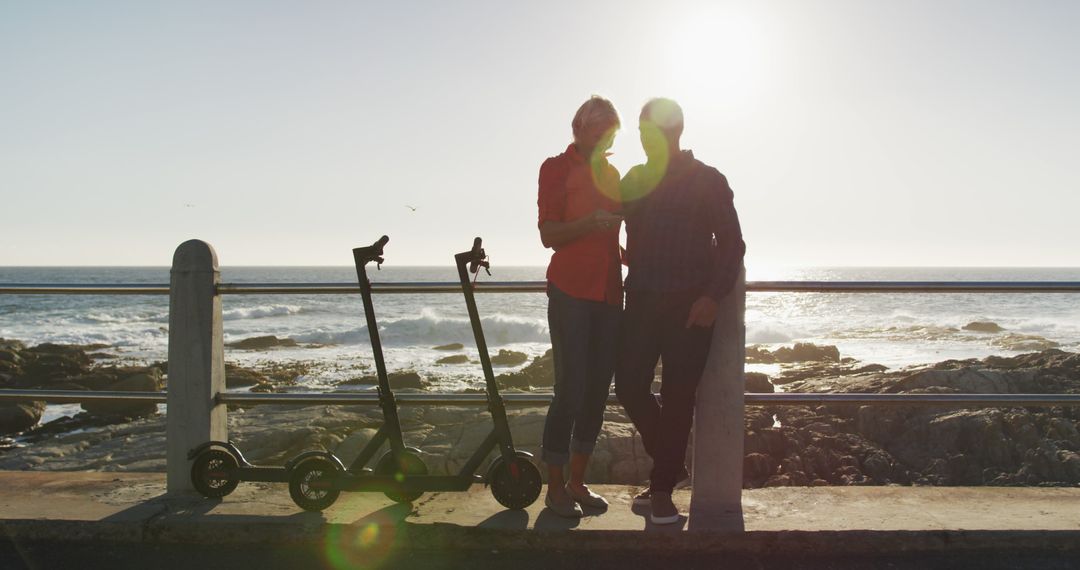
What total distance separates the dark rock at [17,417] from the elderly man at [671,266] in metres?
12.1

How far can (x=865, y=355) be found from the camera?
77.6ft

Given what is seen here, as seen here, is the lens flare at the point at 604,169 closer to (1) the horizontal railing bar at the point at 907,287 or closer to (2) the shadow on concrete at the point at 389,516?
(1) the horizontal railing bar at the point at 907,287

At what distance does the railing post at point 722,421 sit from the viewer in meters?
3.73

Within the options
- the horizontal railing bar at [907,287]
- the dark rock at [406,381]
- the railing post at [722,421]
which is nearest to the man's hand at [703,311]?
the railing post at [722,421]

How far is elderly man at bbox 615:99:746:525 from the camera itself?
354 centimetres

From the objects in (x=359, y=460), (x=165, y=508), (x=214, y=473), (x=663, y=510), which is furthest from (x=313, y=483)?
(x=663, y=510)

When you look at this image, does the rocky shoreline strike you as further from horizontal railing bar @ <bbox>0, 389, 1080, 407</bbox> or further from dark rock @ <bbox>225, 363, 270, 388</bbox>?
dark rock @ <bbox>225, 363, 270, 388</bbox>

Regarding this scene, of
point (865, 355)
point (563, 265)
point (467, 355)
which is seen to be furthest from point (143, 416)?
point (865, 355)

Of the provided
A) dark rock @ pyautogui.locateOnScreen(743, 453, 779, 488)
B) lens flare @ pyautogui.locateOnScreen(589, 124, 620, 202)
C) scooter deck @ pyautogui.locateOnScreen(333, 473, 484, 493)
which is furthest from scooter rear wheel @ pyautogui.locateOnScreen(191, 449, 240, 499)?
dark rock @ pyautogui.locateOnScreen(743, 453, 779, 488)

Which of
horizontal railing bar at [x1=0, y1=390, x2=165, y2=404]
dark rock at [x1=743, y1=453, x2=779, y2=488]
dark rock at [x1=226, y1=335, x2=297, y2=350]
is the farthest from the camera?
dark rock at [x1=226, y1=335, x2=297, y2=350]

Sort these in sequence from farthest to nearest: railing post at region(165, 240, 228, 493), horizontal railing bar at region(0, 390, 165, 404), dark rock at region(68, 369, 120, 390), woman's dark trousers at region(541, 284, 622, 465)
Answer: dark rock at region(68, 369, 120, 390) < horizontal railing bar at region(0, 390, 165, 404) < railing post at region(165, 240, 228, 493) < woman's dark trousers at region(541, 284, 622, 465)

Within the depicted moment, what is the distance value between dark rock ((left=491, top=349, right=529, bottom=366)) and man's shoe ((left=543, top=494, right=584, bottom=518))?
1716 centimetres

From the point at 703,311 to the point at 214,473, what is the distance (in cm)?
227

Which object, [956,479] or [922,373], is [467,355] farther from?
[956,479]
